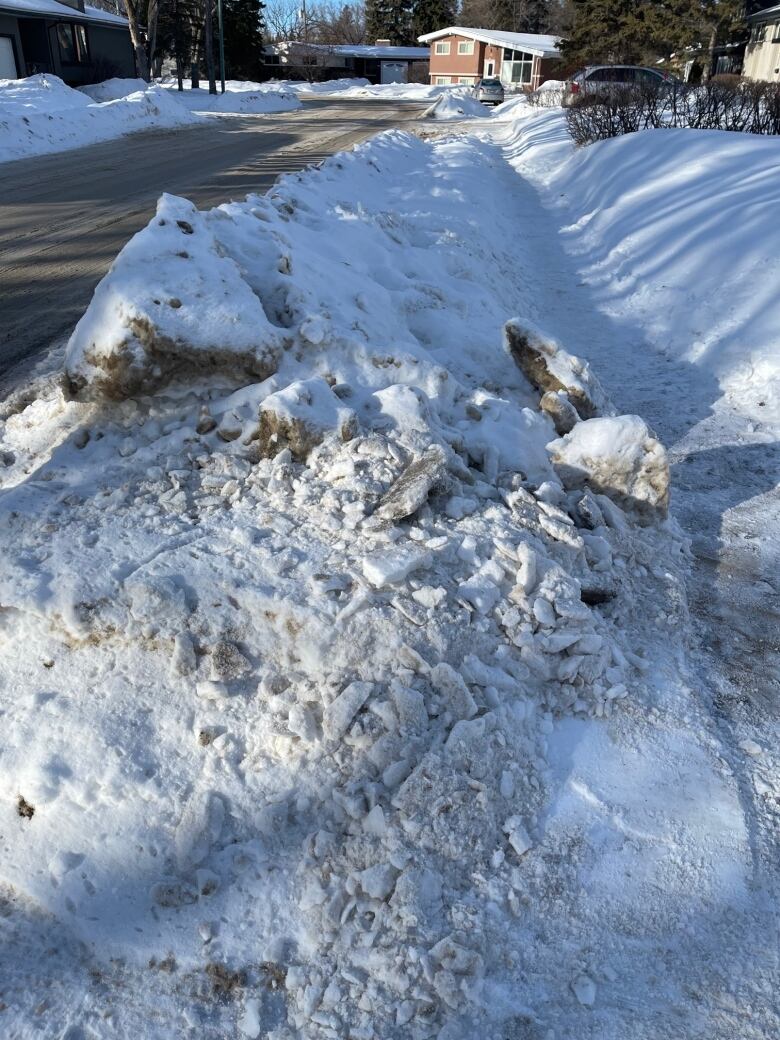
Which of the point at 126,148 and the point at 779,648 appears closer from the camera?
the point at 779,648

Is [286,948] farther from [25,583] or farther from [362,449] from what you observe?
[362,449]

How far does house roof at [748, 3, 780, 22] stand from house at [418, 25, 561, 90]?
64.9 feet

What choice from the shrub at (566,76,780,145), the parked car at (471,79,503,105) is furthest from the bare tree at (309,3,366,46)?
the shrub at (566,76,780,145)

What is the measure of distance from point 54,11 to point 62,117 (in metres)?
14.4

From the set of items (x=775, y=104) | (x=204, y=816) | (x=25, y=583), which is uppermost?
(x=775, y=104)

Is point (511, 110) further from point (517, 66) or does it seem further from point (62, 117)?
point (517, 66)

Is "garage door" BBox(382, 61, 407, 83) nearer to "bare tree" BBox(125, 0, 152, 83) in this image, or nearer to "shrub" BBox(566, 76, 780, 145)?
"bare tree" BBox(125, 0, 152, 83)

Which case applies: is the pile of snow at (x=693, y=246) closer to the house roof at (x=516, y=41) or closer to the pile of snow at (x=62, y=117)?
the pile of snow at (x=62, y=117)

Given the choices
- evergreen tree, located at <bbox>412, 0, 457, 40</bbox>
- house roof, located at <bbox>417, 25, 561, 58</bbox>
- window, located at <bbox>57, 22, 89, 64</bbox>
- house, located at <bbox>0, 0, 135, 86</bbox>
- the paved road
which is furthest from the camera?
evergreen tree, located at <bbox>412, 0, 457, 40</bbox>

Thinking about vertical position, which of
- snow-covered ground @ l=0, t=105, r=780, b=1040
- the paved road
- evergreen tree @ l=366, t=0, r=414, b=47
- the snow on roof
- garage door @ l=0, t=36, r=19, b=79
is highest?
evergreen tree @ l=366, t=0, r=414, b=47

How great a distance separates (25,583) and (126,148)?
16986 mm

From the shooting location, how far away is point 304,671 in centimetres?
261

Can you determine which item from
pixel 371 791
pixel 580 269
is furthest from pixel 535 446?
pixel 580 269

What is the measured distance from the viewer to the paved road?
607 cm
